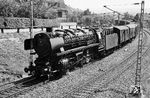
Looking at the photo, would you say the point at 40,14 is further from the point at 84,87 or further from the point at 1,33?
the point at 84,87

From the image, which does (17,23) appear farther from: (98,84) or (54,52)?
(98,84)

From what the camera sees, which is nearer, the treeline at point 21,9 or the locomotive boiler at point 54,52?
the locomotive boiler at point 54,52

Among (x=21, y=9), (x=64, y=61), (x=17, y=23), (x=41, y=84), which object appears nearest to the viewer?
(x=41, y=84)

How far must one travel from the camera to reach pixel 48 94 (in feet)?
41.5

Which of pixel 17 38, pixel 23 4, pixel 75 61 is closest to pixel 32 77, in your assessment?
pixel 75 61

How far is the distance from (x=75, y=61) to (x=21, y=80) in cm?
481

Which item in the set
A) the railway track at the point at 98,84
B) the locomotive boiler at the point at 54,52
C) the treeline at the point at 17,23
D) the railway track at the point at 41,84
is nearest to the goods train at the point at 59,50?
the locomotive boiler at the point at 54,52

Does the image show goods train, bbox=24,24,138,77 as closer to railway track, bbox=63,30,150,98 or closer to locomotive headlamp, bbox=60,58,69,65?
locomotive headlamp, bbox=60,58,69,65

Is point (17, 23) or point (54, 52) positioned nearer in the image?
point (54, 52)

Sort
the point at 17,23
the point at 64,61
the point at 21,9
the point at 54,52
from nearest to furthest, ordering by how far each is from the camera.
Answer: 1. the point at 54,52
2. the point at 64,61
3. the point at 17,23
4. the point at 21,9

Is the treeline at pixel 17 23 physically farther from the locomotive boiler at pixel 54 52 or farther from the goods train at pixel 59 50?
the locomotive boiler at pixel 54 52

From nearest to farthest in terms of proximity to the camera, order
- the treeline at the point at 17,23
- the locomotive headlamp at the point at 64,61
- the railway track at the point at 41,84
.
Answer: the railway track at the point at 41,84, the locomotive headlamp at the point at 64,61, the treeline at the point at 17,23

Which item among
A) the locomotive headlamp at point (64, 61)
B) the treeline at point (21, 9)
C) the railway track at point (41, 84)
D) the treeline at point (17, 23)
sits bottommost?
the railway track at point (41, 84)

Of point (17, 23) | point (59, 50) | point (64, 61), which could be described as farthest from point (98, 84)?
point (17, 23)
